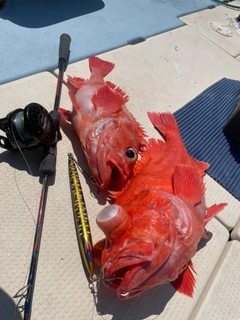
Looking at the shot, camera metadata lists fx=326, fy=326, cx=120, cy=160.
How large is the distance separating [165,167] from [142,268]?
1.98ft

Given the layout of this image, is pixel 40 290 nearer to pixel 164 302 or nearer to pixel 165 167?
pixel 164 302

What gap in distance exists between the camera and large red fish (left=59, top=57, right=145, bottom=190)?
57.9 inches

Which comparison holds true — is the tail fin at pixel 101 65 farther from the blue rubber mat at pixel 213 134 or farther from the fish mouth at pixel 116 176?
the fish mouth at pixel 116 176

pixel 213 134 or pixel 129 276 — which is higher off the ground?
pixel 129 276

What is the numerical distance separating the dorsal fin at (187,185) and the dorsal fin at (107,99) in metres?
0.48

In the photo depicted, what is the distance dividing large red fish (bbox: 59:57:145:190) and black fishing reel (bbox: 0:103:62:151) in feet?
0.66

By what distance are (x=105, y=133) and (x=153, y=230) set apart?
0.59m

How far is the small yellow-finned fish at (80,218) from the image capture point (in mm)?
1274

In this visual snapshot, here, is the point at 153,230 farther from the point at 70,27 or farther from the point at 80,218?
the point at 70,27

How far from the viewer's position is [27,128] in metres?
1.35

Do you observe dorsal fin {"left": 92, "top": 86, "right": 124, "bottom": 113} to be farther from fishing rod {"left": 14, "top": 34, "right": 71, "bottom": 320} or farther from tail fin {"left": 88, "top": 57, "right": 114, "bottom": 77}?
A: tail fin {"left": 88, "top": 57, "right": 114, "bottom": 77}

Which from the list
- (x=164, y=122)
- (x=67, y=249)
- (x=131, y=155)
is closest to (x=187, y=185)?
(x=131, y=155)

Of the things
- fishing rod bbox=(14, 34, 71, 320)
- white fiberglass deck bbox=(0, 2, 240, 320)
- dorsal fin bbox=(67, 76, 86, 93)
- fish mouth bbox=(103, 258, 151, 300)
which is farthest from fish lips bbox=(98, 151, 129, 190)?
dorsal fin bbox=(67, 76, 86, 93)

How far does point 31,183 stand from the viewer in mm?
1475
